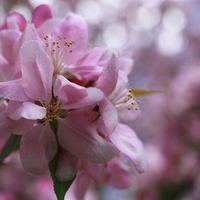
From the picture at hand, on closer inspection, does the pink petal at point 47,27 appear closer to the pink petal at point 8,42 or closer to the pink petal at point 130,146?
the pink petal at point 8,42

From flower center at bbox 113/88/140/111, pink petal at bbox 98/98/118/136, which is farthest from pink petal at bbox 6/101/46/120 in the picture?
flower center at bbox 113/88/140/111

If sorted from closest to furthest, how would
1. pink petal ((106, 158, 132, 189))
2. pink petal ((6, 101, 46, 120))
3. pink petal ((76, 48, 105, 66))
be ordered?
pink petal ((6, 101, 46, 120)) → pink petal ((76, 48, 105, 66)) → pink petal ((106, 158, 132, 189))

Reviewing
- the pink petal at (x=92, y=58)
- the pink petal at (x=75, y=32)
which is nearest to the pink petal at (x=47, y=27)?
the pink petal at (x=75, y=32)

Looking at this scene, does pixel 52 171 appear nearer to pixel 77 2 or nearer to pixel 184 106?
pixel 184 106

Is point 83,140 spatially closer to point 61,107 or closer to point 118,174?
point 61,107

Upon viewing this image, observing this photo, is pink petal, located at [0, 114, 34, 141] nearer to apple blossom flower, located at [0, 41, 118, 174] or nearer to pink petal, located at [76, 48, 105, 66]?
apple blossom flower, located at [0, 41, 118, 174]

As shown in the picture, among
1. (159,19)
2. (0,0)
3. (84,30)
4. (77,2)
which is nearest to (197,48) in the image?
(159,19)
